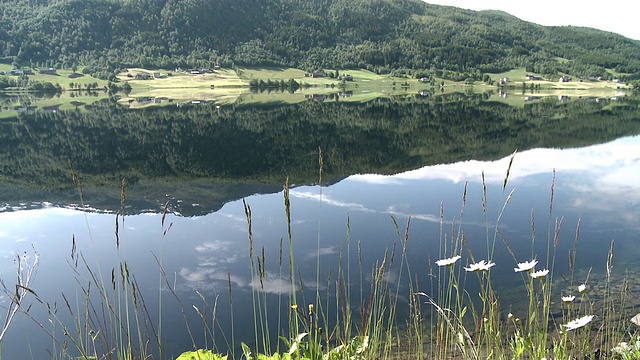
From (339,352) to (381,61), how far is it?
19828 centimetres

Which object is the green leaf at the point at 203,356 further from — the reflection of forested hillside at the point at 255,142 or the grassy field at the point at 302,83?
the grassy field at the point at 302,83

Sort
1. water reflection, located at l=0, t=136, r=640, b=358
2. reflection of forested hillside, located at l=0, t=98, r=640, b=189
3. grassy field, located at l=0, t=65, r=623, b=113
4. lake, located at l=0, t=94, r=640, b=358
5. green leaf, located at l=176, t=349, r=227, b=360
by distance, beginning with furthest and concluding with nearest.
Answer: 1. grassy field, located at l=0, t=65, r=623, b=113
2. reflection of forested hillside, located at l=0, t=98, r=640, b=189
3. water reflection, located at l=0, t=136, r=640, b=358
4. lake, located at l=0, t=94, r=640, b=358
5. green leaf, located at l=176, t=349, r=227, b=360

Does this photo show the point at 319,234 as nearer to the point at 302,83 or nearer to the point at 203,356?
the point at 203,356

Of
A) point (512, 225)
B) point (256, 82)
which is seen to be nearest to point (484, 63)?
point (256, 82)

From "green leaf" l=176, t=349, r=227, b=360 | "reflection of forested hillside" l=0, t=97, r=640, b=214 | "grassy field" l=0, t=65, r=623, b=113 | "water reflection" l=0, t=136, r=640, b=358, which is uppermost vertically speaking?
"grassy field" l=0, t=65, r=623, b=113

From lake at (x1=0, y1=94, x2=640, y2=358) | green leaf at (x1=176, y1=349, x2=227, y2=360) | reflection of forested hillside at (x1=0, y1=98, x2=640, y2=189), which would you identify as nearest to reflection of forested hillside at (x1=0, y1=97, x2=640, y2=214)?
reflection of forested hillside at (x1=0, y1=98, x2=640, y2=189)

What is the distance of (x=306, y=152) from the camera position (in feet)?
104

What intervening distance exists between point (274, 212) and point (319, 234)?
9.96 metres

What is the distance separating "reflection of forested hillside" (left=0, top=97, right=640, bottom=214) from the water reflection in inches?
152

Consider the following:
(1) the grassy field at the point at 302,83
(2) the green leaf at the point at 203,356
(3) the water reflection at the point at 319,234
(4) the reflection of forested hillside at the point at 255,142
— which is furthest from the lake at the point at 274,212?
(1) the grassy field at the point at 302,83

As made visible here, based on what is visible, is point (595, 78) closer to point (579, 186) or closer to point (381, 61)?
point (381, 61)

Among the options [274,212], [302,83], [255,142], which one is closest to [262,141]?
[255,142]

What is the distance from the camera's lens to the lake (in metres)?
9.91

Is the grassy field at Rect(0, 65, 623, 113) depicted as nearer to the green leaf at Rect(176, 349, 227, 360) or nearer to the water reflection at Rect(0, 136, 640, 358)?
the water reflection at Rect(0, 136, 640, 358)
